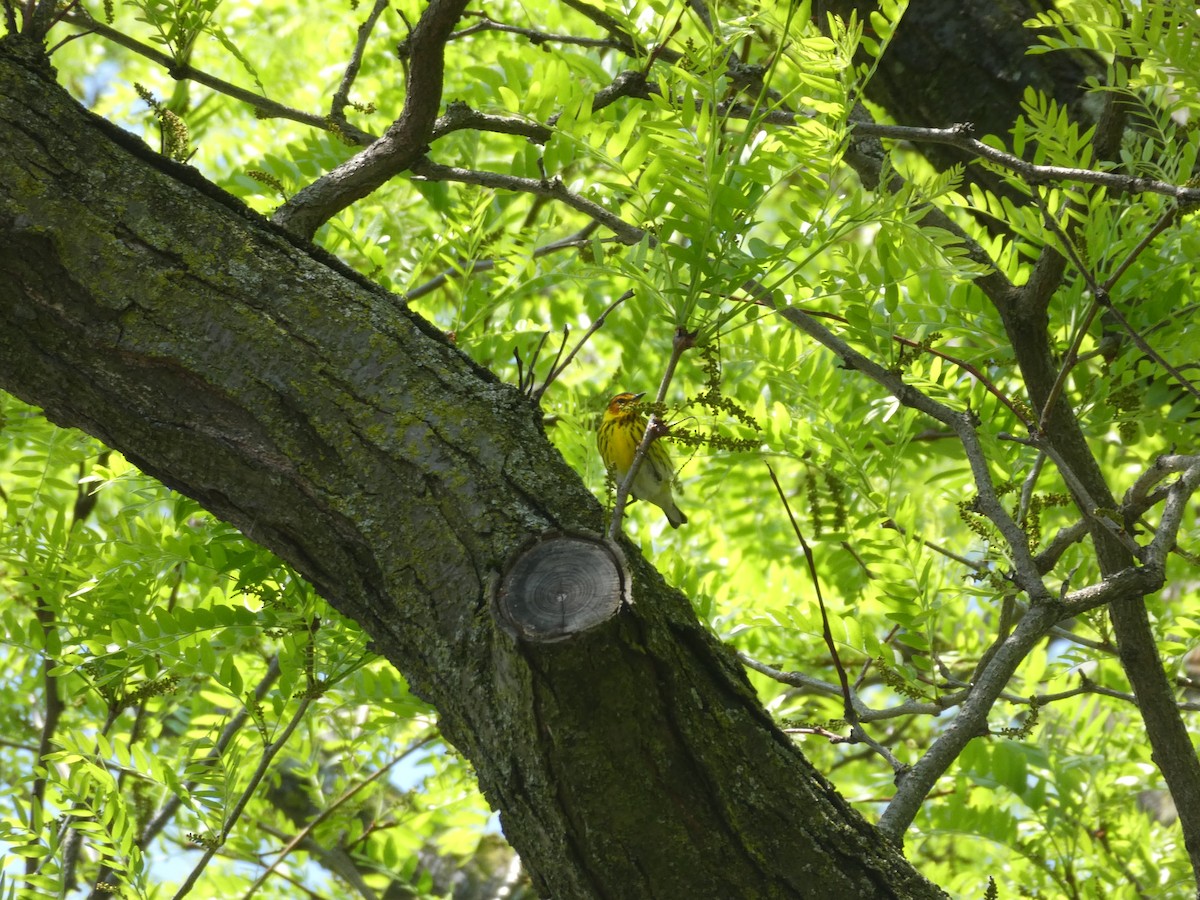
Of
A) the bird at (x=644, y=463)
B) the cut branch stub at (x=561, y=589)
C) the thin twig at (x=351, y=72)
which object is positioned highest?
the bird at (x=644, y=463)

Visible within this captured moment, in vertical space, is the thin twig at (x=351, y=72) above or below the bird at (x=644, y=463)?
below

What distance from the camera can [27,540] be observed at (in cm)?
235

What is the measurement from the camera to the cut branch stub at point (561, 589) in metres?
1.30

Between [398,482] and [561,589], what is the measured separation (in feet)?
1.06

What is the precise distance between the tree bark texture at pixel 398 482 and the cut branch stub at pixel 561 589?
3 cm

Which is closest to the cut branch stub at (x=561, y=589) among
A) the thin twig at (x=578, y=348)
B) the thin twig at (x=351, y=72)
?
the thin twig at (x=578, y=348)

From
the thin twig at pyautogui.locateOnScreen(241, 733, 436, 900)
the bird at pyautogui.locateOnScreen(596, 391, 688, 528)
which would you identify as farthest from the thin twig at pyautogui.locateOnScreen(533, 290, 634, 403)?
the bird at pyautogui.locateOnScreen(596, 391, 688, 528)

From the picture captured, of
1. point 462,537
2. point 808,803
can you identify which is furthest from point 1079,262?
point 462,537

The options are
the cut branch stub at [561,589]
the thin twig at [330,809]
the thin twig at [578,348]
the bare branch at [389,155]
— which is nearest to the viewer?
the cut branch stub at [561,589]

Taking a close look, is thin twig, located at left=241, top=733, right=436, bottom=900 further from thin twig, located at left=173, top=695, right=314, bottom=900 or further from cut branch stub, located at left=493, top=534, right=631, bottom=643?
cut branch stub, located at left=493, top=534, right=631, bottom=643

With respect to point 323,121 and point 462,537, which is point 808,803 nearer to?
point 462,537

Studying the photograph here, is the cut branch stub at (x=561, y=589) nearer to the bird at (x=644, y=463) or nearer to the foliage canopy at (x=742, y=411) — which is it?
the foliage canopy at (x=742, y=411)

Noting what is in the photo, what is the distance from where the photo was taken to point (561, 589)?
52.5 inches

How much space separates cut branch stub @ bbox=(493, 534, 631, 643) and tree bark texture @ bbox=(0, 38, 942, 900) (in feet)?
0.11
